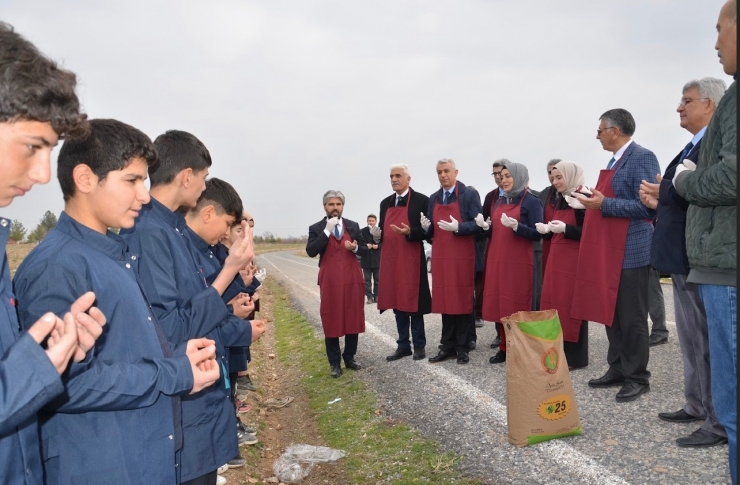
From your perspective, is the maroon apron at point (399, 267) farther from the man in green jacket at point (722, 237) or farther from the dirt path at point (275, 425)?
the man in green jacket at point (722, 237)

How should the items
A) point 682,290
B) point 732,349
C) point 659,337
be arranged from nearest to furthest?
point 732,349 < point 682,290 < point 659,337

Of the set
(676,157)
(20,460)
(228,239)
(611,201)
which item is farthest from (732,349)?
(228,239)

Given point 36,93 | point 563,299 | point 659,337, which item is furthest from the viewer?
point 659,337

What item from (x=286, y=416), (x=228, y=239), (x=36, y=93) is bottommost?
(x=286, y=416)

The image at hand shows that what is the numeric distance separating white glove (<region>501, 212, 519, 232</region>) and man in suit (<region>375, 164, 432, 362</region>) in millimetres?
1183

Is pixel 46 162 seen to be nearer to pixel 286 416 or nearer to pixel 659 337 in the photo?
pixel 286 416

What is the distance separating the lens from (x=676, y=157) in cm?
466

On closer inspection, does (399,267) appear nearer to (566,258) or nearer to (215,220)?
(566,258)

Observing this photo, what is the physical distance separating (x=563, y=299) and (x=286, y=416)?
136 inches

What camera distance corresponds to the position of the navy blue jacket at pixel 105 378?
1.95m

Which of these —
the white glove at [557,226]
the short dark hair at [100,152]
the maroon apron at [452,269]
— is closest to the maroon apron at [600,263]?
the white glove at [557,226]

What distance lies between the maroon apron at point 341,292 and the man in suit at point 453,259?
104 centimetres

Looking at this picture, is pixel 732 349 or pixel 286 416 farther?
pixel 286 416

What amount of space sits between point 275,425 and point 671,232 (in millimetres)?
4460
